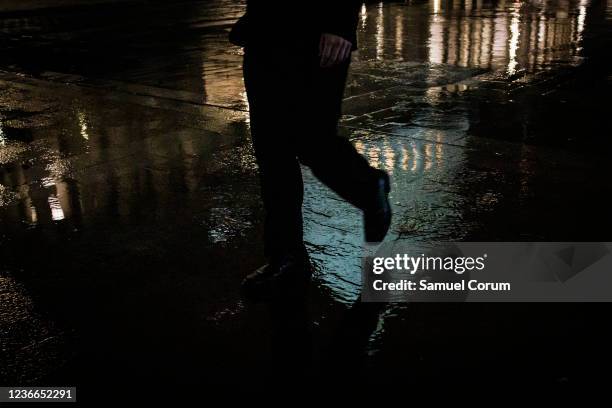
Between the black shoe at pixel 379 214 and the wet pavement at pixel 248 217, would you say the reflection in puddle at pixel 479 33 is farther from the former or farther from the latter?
the black shoe at pixel 379 214

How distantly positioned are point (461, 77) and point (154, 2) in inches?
725

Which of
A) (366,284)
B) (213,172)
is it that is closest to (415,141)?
(213,172)

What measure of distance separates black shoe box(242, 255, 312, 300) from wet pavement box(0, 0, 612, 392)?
0.09 meters

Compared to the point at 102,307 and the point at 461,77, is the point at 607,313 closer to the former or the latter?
Result: the point at 102,307

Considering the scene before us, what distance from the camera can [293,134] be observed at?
2766 millimetres

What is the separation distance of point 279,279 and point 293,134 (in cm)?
69

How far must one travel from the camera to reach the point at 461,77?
24.8 ft

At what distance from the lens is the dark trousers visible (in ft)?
8.71

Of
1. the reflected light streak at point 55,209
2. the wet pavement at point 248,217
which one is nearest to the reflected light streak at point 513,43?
the wet pavement at point 248,217

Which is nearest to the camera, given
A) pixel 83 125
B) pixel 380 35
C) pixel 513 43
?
pixel 83 125

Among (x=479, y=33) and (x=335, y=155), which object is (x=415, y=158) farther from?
(x=479, y=33)

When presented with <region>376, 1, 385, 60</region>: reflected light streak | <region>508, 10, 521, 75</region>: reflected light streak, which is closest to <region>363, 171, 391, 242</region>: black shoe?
<region>508, 10, 521, 75</region>: reflected light streak

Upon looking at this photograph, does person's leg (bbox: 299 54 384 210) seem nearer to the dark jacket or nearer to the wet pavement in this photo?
the dark jacket

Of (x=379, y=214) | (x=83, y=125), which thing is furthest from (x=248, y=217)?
(x=83, y=125)
